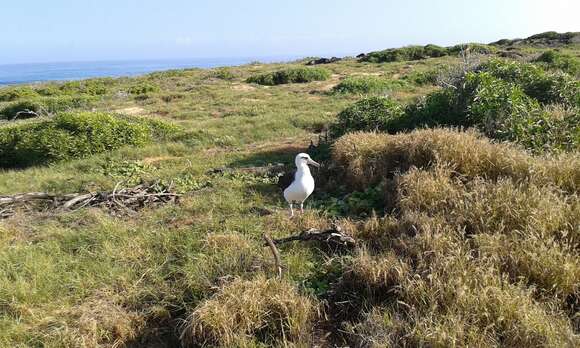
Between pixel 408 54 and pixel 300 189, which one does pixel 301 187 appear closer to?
pixel 300 189

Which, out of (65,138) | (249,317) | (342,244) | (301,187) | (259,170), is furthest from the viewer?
(65,138)

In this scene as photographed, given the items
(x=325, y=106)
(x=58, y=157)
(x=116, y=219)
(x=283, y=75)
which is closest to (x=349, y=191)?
(x=116, y=219)

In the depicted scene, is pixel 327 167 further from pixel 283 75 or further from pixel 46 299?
pixel 283 75

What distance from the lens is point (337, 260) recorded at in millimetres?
4008

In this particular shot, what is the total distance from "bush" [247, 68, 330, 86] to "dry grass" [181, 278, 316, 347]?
65.0 feet

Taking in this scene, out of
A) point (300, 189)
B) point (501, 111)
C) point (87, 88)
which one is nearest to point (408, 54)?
point (87, 88)

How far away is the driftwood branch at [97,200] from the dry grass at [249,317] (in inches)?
116

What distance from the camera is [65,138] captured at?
985 cm

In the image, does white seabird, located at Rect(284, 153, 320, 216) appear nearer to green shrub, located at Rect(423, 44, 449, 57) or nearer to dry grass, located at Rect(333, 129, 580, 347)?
dry grass, located at Rect(333, 129, 580, 347)

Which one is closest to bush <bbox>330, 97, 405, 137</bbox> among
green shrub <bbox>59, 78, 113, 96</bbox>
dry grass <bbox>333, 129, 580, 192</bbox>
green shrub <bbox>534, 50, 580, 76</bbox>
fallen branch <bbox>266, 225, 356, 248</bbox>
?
dry grass <bbox>333, 129, 580, 192</bbox>

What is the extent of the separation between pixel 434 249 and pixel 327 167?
306 cm

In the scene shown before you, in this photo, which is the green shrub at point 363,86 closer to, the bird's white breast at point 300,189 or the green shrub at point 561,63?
the green shrub at point 561,63

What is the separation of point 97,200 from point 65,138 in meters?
4.23

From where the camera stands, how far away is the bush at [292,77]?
2286 centimetres
